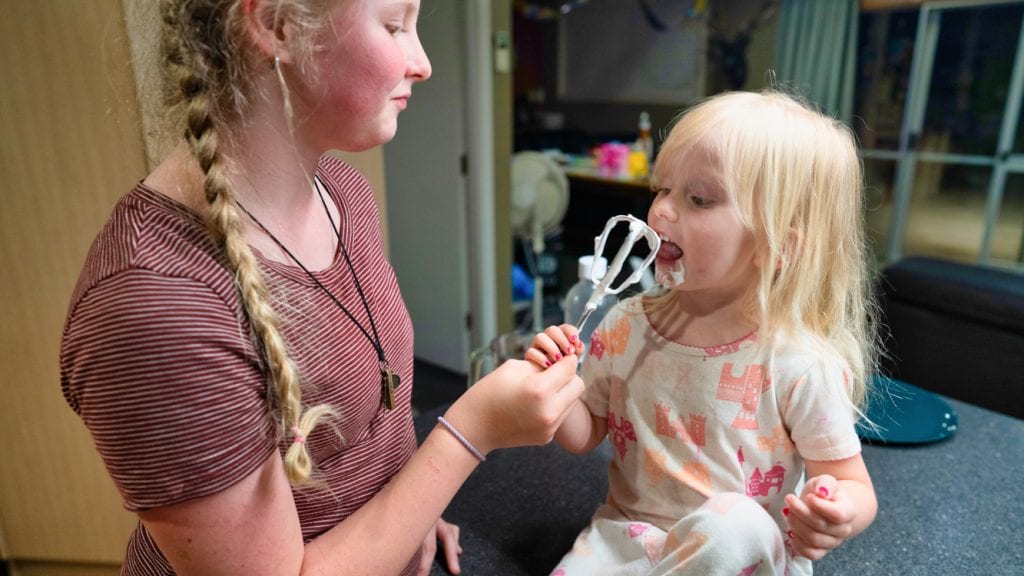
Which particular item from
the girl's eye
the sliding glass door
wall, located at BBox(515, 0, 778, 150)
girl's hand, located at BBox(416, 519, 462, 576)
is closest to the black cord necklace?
girl's hand, located at BBox(416, 519, 462, 576)

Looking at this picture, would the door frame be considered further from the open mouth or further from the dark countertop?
the open mouth

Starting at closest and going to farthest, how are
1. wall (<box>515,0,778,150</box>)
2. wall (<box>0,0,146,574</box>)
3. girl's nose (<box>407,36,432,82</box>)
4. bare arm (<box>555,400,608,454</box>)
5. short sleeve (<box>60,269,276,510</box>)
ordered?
short sleeve (<box>60,269,276,510</box>)
girl's nose (<box>407,36,432,82</box>)
bare arm (<box>555,400,608,454</box>)
wall (<box>0,0,146,574</box>)
wall (<box>515,0,778,150</box>)

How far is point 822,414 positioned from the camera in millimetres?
795

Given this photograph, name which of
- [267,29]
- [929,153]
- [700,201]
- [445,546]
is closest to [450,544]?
[445,546]

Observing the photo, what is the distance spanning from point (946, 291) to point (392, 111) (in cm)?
168

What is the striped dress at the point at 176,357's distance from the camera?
1.76 feet

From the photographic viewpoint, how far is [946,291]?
1741 mm

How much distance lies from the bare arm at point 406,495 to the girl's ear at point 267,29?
0.38 m

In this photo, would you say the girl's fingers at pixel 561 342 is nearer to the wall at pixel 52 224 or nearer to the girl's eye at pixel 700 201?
the girl's eye at pixel 700 201

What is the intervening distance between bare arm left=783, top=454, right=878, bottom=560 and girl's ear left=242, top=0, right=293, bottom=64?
69 cm

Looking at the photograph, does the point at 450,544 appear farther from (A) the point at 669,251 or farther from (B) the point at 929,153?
(B) the point at 929,153

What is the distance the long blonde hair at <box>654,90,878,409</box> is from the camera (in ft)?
2.61

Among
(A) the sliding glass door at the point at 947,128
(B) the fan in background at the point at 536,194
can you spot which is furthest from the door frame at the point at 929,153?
(B) the fan in background at the point at 536,194

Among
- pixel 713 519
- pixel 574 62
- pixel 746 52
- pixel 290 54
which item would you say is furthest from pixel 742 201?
pixel 574 62
